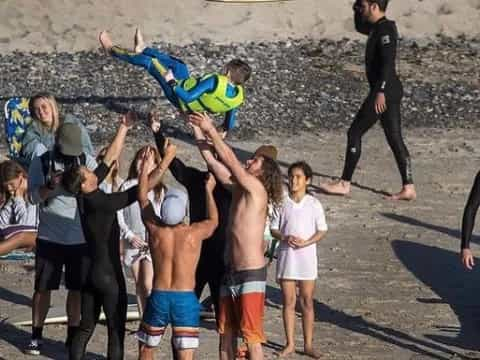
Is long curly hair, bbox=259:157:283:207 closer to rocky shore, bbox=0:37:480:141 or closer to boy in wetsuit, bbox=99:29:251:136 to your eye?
boy in wetsuit, bbox=99:29:251:136

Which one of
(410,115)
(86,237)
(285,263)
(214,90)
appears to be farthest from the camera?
(410,115)

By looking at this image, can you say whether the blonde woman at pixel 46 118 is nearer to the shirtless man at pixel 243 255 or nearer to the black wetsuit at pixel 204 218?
the black wetsuit at pixel 204 218

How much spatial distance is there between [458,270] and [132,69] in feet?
24.9

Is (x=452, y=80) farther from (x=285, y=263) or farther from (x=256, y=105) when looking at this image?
(x=285, y=263)

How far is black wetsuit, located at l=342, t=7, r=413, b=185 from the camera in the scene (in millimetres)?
15617

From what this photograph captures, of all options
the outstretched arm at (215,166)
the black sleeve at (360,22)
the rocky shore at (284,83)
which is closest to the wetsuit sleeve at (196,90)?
the outstretched arm at (215,166)

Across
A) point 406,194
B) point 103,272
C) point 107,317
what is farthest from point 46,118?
point 406,194

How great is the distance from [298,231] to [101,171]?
1.53 metres

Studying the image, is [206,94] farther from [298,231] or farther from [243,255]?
[243,255]

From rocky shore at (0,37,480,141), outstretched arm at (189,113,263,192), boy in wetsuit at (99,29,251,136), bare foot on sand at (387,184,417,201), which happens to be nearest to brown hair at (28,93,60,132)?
boy in wetsuit at (99,29,251,136)

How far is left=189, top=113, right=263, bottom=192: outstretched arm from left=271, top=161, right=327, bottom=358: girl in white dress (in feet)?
3.81

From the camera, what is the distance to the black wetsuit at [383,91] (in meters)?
15.6

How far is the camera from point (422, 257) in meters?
14.2

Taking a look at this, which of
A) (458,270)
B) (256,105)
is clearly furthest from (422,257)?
(256,105)
